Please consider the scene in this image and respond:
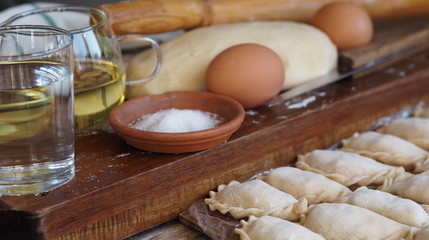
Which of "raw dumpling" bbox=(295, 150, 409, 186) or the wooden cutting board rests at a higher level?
the wooden cutting board

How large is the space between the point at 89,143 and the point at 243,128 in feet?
1.08

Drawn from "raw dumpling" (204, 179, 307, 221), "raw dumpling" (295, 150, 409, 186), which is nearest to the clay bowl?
"raw dumpling" (204, 179, 307, 221)

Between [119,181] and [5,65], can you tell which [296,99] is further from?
[5,65]

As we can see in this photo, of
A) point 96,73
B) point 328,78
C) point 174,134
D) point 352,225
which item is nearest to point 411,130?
point 328,78

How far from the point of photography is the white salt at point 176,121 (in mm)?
1240

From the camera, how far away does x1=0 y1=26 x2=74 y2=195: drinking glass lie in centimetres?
100

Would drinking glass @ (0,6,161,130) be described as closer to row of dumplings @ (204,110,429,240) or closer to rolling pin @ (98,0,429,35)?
rolling pin @ (98,0,429,35)

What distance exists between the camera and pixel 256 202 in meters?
1.17

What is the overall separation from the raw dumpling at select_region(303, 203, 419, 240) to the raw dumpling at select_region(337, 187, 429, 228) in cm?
3

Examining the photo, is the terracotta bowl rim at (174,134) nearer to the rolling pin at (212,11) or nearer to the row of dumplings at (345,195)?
the row of dumplings at (345,195)

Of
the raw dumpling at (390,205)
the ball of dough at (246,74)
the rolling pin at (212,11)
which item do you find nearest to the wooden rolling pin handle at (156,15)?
the rolling pin at (212,11)

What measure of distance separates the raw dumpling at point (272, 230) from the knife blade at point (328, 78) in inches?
17.1

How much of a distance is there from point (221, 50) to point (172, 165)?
43cm

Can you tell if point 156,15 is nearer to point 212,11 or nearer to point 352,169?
point 212,11
